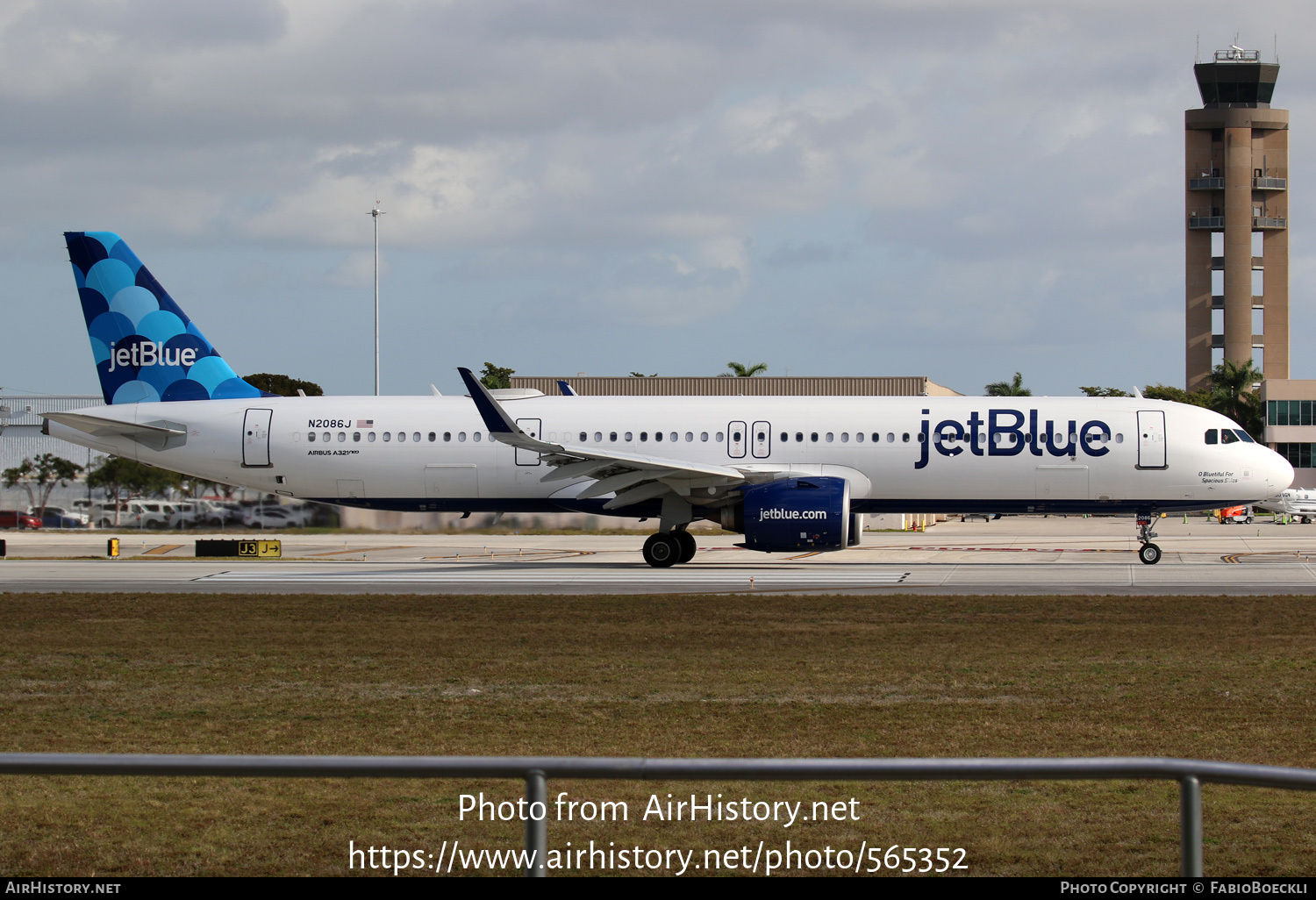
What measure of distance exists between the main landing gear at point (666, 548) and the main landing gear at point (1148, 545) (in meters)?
10.8

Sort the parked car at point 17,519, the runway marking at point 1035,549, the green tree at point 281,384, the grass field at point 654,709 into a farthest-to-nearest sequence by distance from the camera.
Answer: the green tree at point 281,384 → the parked car at point 17,519 → the runway marking at point 1035,549 → the grass field at point 654,709

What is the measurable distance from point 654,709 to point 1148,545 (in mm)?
21730

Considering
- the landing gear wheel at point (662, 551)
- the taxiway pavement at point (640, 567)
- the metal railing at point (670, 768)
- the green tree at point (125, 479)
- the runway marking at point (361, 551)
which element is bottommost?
the runway marking at point (361, 551)

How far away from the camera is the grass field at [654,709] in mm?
7281

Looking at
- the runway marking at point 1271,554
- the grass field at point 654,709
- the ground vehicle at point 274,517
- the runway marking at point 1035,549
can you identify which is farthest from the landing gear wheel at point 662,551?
the ground vehicle at point 274,517

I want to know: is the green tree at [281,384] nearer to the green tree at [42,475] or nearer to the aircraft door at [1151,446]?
the green tree at [42,475]

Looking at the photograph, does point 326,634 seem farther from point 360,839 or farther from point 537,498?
point 537,498

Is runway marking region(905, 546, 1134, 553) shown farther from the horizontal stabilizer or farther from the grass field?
the horizontal stabilizer

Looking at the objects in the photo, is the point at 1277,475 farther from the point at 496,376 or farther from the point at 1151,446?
the point at 496,376

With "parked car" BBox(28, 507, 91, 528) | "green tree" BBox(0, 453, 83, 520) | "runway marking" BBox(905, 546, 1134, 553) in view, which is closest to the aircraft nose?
"runway marking" BBox(905, 546, 1134, 553)

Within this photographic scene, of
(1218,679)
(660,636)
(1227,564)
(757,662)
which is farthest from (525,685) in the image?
(1227,564)

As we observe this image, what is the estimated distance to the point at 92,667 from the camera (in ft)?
45.9

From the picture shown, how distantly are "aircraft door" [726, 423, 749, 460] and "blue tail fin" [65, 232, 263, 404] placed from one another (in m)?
12.2
